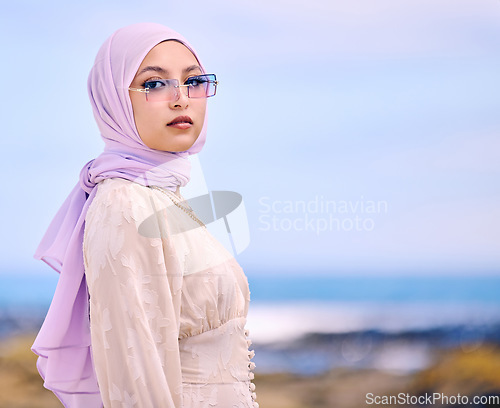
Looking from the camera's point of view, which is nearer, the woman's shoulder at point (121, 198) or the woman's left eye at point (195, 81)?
the woman's shoulder at point (121, 198)

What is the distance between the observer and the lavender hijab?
1.21m

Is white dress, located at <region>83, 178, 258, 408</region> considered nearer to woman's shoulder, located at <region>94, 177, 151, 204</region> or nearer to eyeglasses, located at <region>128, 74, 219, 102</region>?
woman's shoulder, located at <region>94, 177, 151, 204</region>

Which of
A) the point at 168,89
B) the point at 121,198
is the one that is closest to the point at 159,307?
the point at 121,198

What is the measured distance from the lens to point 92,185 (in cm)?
126

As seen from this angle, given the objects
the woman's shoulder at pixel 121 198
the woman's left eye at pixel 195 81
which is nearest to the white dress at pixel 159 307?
the woman's shoulder at pixel 121 198

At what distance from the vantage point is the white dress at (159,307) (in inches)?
41.5

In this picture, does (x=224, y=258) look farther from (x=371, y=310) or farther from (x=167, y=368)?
(x=371, y=310)

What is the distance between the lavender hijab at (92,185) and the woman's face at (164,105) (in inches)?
0.6

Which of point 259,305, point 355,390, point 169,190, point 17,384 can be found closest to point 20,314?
point 17,384

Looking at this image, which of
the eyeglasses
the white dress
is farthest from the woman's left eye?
the white dress

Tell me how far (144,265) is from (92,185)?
→ 0.25 m

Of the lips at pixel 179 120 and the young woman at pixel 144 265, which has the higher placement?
the lips at pixel 179 120

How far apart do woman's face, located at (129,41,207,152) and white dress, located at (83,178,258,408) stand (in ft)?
0.35

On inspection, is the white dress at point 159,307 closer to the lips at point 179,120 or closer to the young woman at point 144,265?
the young woman at point 144,265
